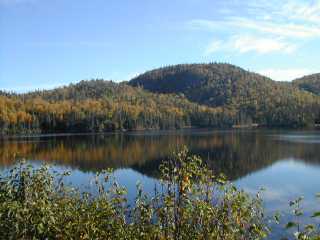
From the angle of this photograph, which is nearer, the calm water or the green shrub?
the green shrub

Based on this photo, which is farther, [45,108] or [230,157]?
[45,108]

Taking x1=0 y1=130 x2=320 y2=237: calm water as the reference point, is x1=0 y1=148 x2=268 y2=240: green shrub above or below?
above

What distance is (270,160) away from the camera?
6384 centimetres

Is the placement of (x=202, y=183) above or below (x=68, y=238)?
above

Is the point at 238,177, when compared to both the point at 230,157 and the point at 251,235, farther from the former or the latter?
the point at 251,235

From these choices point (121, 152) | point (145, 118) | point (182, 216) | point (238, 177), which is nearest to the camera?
point (182, 216)

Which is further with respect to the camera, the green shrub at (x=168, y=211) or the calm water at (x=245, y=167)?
the calm water at (x=245, y=167)

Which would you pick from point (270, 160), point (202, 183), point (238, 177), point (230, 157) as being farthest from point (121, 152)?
point (202, 183)

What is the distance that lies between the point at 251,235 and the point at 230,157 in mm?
60015

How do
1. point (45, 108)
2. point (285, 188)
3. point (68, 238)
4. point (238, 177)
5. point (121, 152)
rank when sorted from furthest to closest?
point (45, 108) → point (121, 152) → point (238, 177) → point (285, 188) → point (68, 238)

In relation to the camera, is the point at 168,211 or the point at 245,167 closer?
the point at 168,211

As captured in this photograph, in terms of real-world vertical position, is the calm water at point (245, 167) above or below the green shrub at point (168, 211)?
below

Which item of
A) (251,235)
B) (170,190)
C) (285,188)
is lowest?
(285,188)

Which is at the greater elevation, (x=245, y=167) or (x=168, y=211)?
(x=168, y=211)
